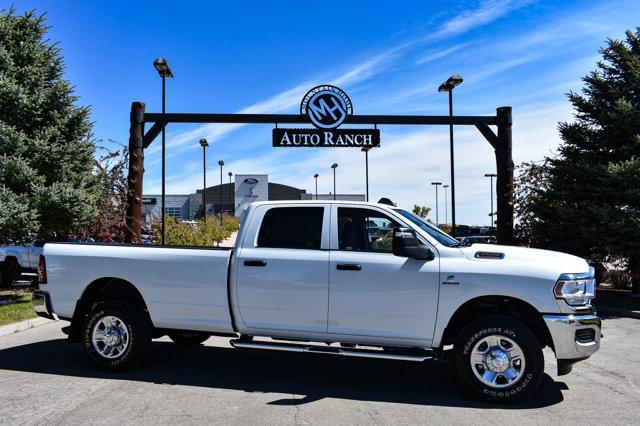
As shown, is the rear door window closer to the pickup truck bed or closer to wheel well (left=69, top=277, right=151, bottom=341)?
the pickup truck bed

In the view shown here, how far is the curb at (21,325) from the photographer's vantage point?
8.68 meters

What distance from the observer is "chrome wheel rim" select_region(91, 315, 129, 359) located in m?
6.33

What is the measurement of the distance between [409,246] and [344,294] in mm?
875

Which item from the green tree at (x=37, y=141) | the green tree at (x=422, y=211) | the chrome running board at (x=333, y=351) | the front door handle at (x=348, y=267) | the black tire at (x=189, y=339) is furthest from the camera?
the green tree at (x=422, y=211)

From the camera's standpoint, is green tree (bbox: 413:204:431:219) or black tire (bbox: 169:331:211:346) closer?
black tire (bbox: 169:331:211:346)

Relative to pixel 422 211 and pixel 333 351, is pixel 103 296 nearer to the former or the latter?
pixel 333 351

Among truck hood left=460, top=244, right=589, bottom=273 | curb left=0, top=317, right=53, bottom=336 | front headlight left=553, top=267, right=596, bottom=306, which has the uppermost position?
truck hood left=460, top=244, right=589, bottom=273

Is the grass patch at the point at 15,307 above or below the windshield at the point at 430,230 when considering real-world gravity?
below

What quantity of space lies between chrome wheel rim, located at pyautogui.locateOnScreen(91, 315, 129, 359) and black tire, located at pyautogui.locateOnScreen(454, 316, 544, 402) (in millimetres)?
3851

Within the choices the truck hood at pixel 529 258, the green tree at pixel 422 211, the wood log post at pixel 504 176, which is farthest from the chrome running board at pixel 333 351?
the green tree at pixel 422 211

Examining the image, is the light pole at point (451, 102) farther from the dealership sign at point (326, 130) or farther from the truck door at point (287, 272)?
the truck door at point (287, 272)

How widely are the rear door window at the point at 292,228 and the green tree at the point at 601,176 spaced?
8636 mm

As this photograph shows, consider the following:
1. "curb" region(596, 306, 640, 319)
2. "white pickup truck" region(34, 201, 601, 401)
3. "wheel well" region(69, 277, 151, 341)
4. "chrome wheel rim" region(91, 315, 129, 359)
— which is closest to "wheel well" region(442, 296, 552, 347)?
"white pickup truck" region(34, 201, 601, 401)

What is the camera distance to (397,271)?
5.57m
